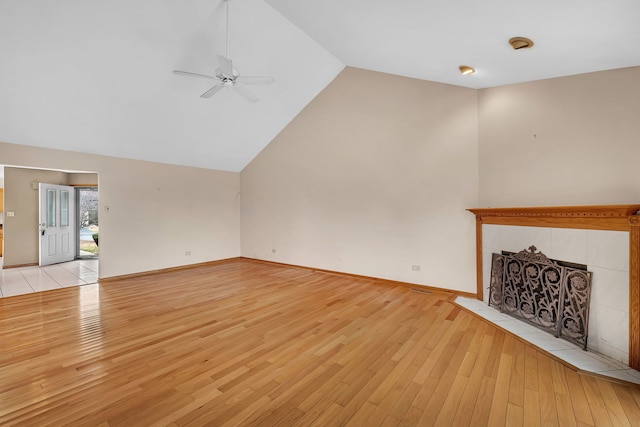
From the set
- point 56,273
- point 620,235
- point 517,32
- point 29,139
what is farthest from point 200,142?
point 620,235

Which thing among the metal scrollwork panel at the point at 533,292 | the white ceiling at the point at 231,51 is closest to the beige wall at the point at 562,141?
the white ceiling at the point at 231,51

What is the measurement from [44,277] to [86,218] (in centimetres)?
406

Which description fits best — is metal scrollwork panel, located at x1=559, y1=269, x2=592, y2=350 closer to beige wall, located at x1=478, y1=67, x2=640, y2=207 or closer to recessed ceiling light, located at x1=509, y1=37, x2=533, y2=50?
beige wall, located at x1=478, y1=67, x2=640, y2=207

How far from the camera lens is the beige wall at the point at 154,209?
498 cm

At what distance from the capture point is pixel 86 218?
8.80 meters

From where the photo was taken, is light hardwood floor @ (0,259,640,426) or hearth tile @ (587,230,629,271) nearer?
light hardwood floor @ (0,259,640,426)

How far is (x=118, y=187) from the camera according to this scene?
533 cm

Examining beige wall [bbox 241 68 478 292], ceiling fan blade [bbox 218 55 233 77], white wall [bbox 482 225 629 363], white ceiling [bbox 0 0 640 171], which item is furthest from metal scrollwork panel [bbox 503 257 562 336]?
ceiling fan blade [bbox 218 55 233 77]

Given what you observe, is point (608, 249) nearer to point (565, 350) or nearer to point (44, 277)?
point (565, 350)

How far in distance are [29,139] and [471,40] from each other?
626cm

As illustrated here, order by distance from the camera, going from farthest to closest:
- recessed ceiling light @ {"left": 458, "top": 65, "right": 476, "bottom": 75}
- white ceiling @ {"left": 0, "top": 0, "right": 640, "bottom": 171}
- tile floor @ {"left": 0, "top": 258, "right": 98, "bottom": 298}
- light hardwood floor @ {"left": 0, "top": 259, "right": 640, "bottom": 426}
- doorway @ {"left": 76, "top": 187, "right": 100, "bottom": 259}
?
doorway @ {"left": 76, "top": 187, "right": 100, "bottom": 259} < tile floor @ {"left": 0, "top": 258, "right": 98, "bottom": 298} < recessed ceiling light @ {"left": 458, "top": 65, "right": 476, "bottom": 75} < white ceiling @ {"left": 0, "top": 0, "right": 640, "bottom": 171} < light hardwood floor @ {"left": 0, "top": 259, "right": 640, "bottom": 426}

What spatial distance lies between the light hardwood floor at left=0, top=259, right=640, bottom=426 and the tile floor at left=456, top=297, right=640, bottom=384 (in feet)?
0.41

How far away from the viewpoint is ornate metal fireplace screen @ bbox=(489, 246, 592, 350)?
266 cm

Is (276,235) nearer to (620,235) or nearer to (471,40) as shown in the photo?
(471,40)
